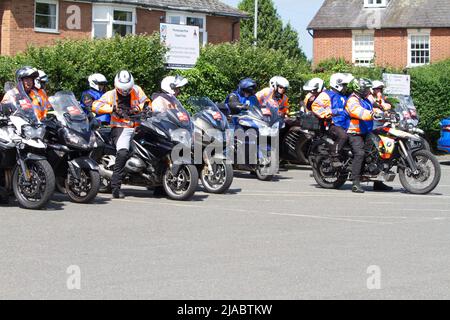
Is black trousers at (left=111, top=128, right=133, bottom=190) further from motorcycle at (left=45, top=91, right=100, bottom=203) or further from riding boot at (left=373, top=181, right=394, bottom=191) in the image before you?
riding boot at (left=373, top=181, right=394, bottom=191)

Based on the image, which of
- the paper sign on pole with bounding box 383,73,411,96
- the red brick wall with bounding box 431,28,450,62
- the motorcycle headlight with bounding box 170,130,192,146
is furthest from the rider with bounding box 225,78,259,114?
the red brick wall with bounding box 431,28,450,62

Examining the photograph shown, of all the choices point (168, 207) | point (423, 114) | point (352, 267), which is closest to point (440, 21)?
point (423, 114)

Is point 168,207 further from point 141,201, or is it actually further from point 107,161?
point 107,161

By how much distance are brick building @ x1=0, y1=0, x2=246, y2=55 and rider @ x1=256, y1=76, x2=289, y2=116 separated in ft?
47.4

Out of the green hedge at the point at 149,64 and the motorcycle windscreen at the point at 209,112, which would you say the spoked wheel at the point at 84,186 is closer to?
the motorcycle windscreen at the point at 209,112

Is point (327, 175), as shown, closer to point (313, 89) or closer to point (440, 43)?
point (313, 89)

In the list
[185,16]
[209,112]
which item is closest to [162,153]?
[209,112]

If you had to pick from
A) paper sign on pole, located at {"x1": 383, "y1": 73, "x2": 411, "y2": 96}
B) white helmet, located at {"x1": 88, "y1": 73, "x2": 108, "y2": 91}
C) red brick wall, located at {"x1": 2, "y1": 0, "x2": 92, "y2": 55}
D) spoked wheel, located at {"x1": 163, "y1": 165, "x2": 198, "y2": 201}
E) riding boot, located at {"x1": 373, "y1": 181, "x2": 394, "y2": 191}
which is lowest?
riding boot, located at {"x1": 373, "y1": 181, "x2": 394, "y2": 191}

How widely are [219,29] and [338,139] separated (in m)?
26.3

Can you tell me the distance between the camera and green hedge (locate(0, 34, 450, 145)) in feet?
60.4

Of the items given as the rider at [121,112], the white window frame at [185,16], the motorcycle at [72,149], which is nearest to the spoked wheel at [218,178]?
the rider at [121,112]

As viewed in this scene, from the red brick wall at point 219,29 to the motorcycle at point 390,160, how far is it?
82.9 ft

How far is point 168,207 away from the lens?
1285 centimetres

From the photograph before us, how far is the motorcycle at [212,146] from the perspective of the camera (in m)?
14.3
